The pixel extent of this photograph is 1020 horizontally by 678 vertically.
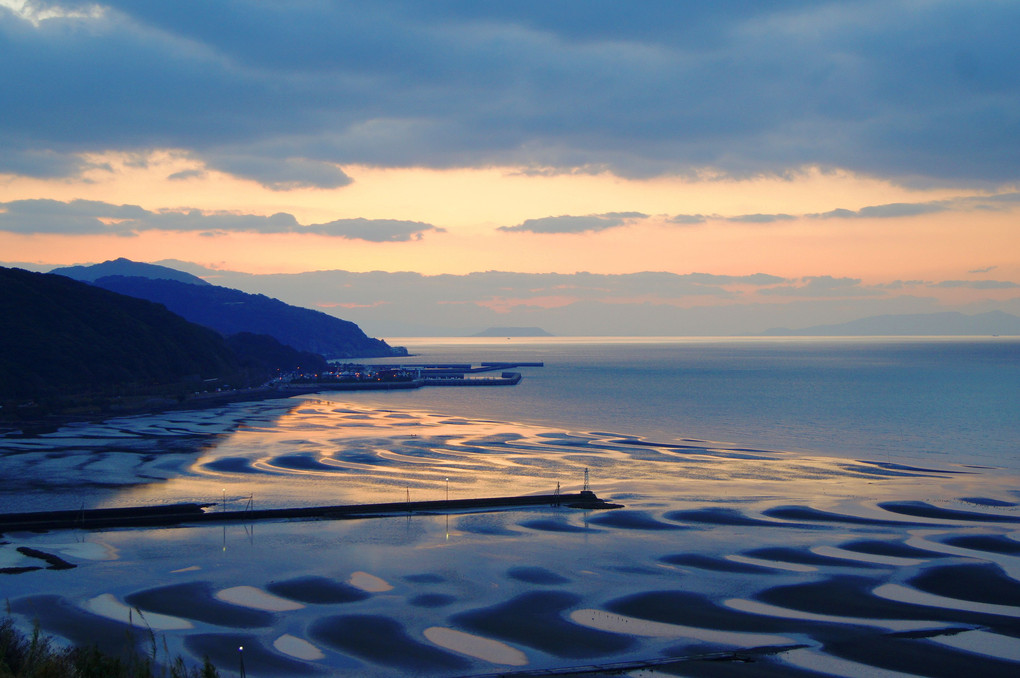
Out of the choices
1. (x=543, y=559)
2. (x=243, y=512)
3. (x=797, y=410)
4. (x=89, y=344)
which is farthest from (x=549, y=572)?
(x=89, y=344)

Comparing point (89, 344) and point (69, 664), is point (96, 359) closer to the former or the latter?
point (89, 344)

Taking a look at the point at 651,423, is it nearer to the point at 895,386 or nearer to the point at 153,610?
the point at 153,610

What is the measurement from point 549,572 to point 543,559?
6.07 feet

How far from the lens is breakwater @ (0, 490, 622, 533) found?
115 ft

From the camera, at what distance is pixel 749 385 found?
5714 inches

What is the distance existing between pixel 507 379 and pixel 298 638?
145 meters

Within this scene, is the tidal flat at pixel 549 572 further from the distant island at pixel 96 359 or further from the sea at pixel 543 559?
the distant island at pixel 96 359

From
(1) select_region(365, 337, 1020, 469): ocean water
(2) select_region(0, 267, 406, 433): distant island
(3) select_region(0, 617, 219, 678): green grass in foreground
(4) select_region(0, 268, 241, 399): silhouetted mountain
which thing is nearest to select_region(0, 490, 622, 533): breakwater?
(3) select_region(0, 617, 219, 678): green grass in foreground

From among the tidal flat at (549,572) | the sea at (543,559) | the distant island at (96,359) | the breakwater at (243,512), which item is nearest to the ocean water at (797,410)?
the sea at (543,559)

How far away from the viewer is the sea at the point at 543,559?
21328mm

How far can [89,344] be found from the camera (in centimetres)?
12419

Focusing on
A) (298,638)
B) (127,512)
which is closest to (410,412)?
(127,512)

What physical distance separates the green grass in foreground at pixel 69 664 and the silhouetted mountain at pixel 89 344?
95150 millimetres

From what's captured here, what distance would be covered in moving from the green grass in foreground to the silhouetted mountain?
95150 mm
